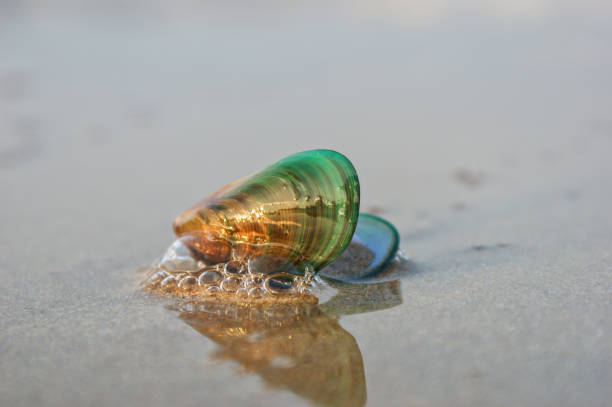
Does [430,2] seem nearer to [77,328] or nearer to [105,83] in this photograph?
[105,83]

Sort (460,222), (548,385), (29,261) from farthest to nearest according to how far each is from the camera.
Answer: (460,222), (29,261), (548,385)

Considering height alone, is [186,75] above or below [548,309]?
above

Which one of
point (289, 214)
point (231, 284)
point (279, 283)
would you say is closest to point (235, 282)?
point (231, 284)

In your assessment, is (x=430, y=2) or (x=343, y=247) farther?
(x=430, y=2)

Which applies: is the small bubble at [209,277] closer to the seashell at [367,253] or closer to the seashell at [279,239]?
the seashell at [279,239]

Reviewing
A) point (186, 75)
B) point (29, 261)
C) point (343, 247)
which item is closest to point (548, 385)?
point (343, 247)

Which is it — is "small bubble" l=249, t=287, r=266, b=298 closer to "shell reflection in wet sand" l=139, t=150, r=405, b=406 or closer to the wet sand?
"shell reflection in wet sand" l=139, t=150, r=405, b=406
